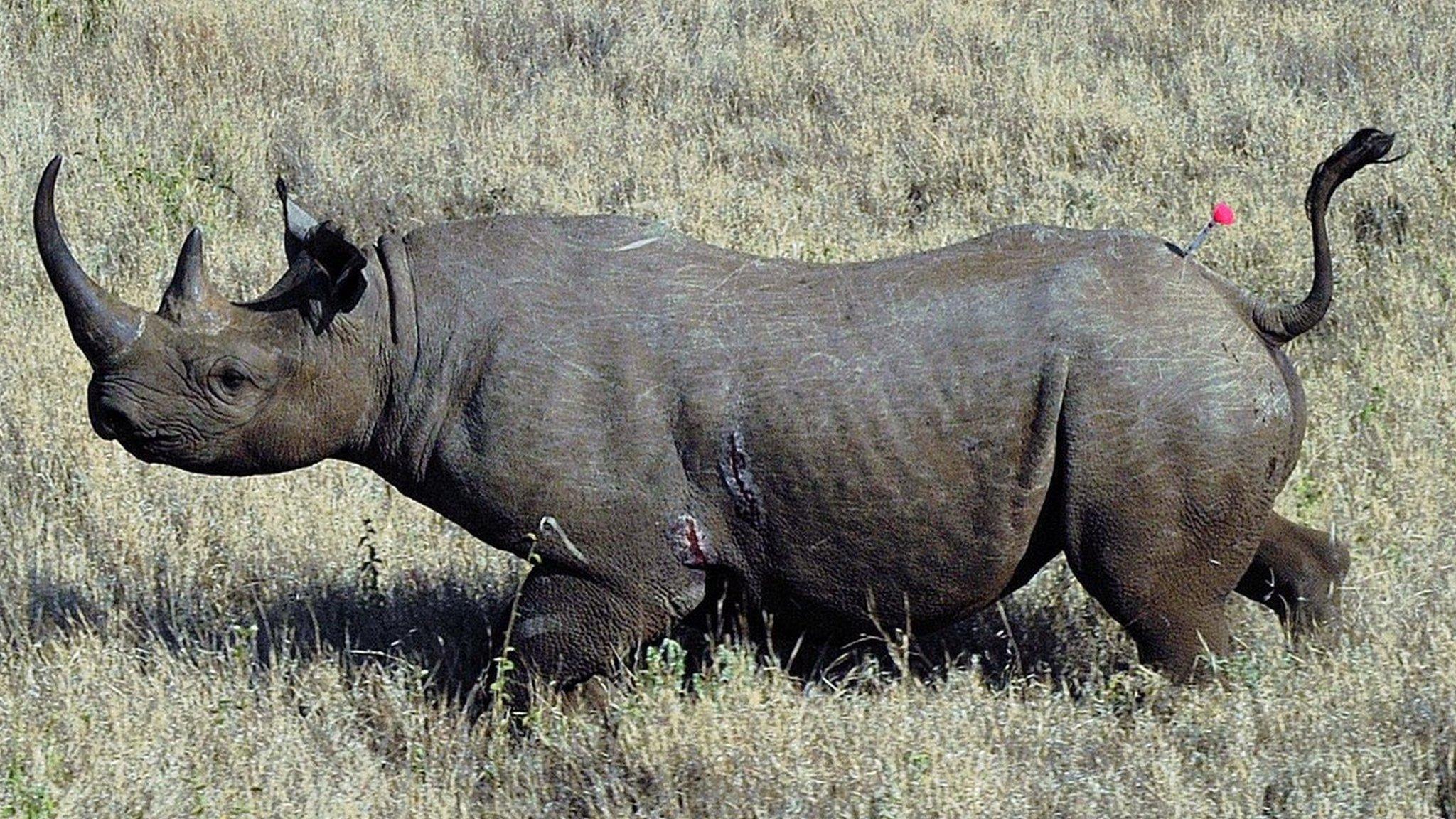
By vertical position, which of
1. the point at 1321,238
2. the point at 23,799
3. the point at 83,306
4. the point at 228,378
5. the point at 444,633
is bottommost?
the point at 444,633

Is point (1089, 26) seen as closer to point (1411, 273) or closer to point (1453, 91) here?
point (1453, 91)

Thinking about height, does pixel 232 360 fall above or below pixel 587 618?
above

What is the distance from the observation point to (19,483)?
795 centimetres

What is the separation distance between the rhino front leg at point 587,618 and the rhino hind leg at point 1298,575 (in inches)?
72.6

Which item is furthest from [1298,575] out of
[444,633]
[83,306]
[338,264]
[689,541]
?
[83,306]

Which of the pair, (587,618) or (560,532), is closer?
(560,532)

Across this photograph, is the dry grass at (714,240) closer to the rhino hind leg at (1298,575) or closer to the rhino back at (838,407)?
the rhino hind leg at (1298,575)

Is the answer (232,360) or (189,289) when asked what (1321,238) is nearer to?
(232,360)

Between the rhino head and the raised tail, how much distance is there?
253 cm

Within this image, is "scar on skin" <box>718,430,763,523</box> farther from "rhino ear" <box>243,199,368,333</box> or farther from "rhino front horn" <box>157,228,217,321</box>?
"rhino front horn" <box>157,228,217,321</box>

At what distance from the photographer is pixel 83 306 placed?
5.55m

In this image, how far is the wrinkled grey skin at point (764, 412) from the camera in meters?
5.55

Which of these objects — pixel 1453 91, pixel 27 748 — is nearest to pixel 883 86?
pixel 1453 91

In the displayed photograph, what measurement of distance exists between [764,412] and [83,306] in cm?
186
